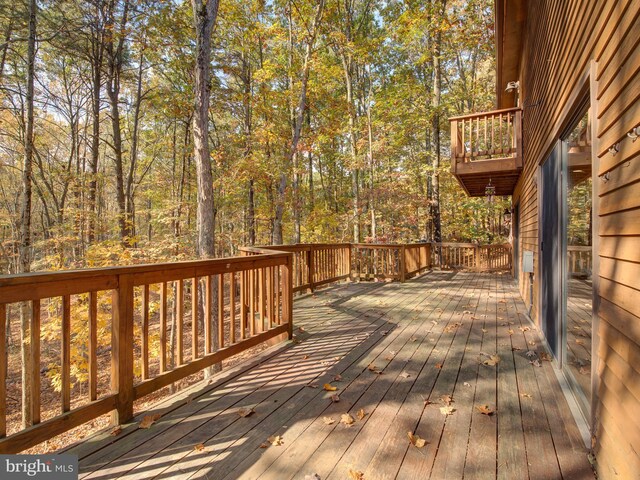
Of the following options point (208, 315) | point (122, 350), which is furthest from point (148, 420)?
point (208, 315)

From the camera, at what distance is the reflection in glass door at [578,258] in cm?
213

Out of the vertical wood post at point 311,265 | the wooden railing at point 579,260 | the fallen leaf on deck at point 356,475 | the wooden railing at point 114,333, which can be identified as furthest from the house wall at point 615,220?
the vertical wood post at point 311,265

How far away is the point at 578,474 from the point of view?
1622mm

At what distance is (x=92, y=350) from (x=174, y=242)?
8.14m

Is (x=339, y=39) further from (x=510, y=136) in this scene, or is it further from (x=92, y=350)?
(x=92, y=350)

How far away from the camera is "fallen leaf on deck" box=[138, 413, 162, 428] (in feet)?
6.75

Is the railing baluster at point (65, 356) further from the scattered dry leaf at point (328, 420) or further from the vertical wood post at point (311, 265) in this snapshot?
the vertical wood post at point (311, 265)

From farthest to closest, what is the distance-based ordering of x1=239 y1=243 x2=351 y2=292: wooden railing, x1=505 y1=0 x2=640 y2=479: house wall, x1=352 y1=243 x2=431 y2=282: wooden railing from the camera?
x1=352 y1=243 x2=431 y2=282: wooden railing < x1=239 y1=243 x2=351 y2=292: wooden railing < x1=505 y1=0 x2=640 y2=479: house wall

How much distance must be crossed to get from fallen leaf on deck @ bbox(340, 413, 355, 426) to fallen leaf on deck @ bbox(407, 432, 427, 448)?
368 millimetres

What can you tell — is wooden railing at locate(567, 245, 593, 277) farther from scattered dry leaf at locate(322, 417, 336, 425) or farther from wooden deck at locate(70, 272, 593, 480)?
scattered dry leaf at locate(322, 417, 336, 425)

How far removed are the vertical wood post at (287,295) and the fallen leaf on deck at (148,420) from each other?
67.5 inches

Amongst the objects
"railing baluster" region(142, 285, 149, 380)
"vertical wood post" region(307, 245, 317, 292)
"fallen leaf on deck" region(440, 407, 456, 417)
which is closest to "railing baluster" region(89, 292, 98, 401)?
"railing baluster" region(142, 285, 149, 380)

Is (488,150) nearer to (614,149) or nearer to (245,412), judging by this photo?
(614,149)

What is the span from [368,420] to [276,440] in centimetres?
62
